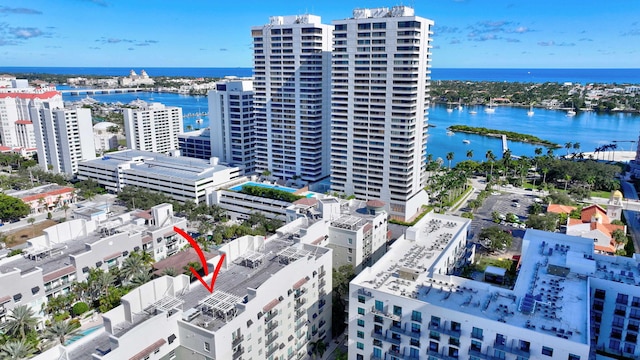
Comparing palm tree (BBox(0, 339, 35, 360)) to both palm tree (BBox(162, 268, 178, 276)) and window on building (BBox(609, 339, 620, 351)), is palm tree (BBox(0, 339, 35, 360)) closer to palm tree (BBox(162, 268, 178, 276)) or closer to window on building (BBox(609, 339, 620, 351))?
palm tree (BBox(162, 268, 178, 276))

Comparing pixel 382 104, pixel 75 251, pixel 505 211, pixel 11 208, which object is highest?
pixel 382 104

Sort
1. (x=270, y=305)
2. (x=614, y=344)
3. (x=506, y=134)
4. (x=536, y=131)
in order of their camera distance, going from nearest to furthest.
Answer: (x=270, y=305), (x=614, y=344), (x=506, y=134), (x=536, y=131)

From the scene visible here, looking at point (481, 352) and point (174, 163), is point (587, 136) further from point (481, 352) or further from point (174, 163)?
point (481, 352)

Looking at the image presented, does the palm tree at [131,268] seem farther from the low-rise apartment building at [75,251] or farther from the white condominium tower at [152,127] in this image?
the white condominium tower at [152,127]

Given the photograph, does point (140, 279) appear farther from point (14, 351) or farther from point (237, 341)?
point (237, 341)

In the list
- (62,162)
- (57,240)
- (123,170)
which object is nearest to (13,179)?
(62,162)

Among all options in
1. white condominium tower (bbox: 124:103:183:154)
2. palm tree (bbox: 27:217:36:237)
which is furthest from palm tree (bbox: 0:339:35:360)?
white condominium tower (bbox: 124:103:183:154)

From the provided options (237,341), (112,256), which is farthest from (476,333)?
(112,256)
